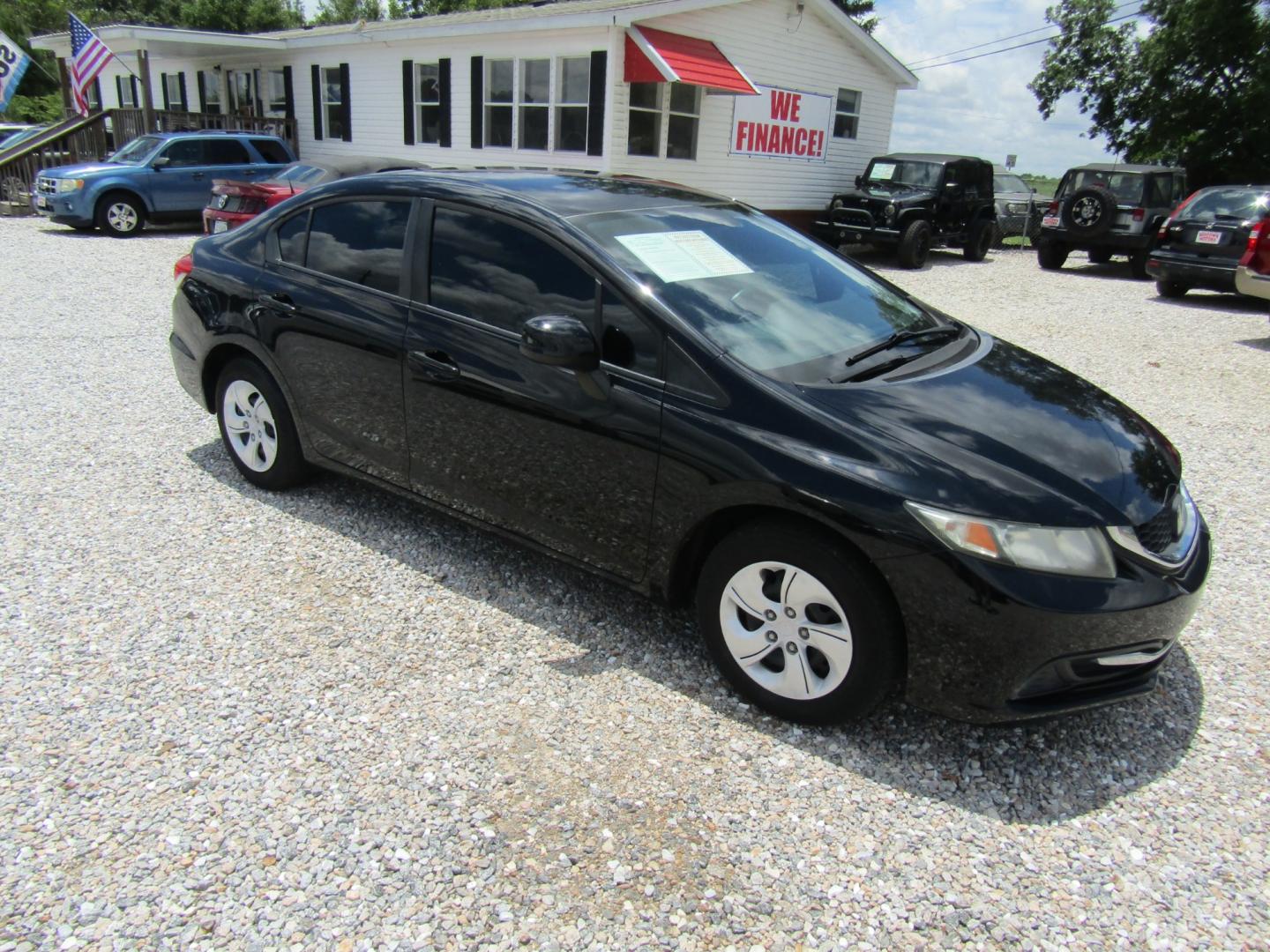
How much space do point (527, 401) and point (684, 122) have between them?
1384 centimetres

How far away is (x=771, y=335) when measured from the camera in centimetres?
312

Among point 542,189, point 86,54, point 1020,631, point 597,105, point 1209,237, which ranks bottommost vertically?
point 1020,631

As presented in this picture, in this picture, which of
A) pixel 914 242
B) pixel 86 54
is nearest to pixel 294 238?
pixel 914 242

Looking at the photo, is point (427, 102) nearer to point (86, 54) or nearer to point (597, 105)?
point (597, 105)

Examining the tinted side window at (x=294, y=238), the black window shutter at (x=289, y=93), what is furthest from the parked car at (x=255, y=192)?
the tinted side window at (x=294, y=238)

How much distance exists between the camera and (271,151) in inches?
640

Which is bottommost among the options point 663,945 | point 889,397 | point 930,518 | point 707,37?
point 663,945

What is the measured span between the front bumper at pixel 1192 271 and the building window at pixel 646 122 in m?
7.90

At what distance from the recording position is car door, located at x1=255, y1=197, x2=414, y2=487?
12.2ft

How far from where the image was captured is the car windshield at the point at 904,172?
51.3 ft

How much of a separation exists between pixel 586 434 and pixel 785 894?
1.58m

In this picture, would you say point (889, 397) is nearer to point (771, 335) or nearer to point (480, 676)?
point (771, 335)

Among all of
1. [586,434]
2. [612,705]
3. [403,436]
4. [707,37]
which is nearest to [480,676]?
[612,705]

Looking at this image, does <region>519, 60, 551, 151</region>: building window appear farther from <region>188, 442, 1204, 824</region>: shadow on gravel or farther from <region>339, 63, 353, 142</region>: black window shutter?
<region>188, 442, 1204, 824</region>: shadow on gravel
